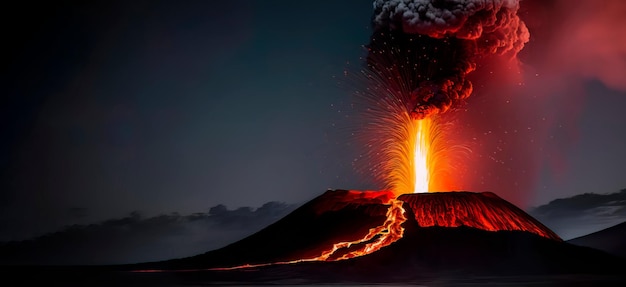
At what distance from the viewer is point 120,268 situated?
41.2 m

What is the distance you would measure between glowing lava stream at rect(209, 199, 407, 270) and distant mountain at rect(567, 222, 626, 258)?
20.2m

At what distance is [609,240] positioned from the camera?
5362 centimetres

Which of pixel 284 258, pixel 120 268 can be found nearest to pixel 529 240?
pixel 284 258

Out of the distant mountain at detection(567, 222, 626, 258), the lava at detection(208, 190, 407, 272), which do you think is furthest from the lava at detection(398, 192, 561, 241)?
the distant mountain at detection(567, 222, 626, 258)

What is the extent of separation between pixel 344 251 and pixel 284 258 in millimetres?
2614

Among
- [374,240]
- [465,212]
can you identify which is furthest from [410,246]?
[465,212]

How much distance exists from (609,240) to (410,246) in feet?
83.7

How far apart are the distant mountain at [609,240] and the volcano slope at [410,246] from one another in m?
14.7

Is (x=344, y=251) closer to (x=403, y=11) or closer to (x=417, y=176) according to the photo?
(x=417, y=176)

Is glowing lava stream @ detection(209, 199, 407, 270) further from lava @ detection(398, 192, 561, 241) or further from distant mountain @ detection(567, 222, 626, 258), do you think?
distant mountain @ detection(567, 222, 626, 258)

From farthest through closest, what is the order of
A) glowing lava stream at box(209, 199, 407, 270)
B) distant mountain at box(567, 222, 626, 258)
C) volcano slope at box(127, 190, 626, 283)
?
1. distant mountain at box(567, 222, 626, 258)
2. glowing lava stream at box(209, 199, 407, 270)
3. volcano slope at box(127, 190, 626, 283)

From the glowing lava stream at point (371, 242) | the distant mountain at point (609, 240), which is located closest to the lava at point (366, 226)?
the glowing lava stream at point (371, 242)

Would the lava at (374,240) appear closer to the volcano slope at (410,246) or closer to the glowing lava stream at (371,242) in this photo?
the glowing lava stream at (371,242)

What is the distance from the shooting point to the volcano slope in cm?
3184
